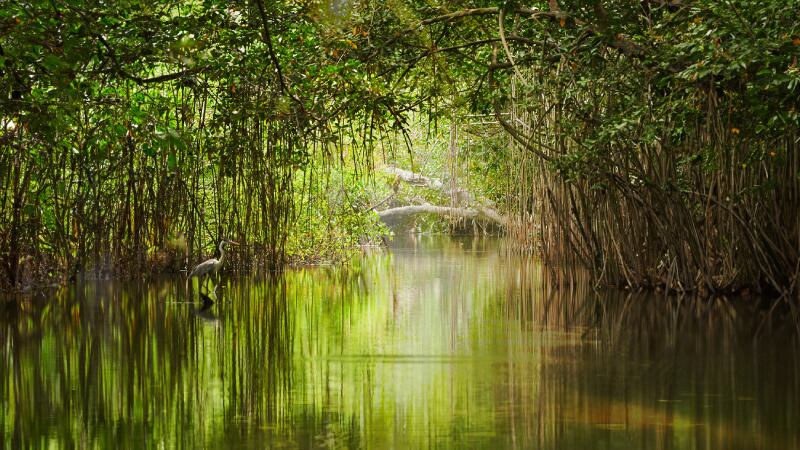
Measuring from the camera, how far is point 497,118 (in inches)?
452

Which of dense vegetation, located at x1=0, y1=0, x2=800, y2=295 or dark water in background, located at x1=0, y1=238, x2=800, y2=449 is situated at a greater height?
dense vegetation, located at x1=0, y1=0, x2=800, y2=295

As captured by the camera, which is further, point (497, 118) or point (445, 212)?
point (445, 212)

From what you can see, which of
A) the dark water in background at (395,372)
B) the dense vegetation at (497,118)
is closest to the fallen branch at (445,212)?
the dense vegetation at (497,118)

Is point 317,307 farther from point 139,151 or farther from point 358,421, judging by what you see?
point 358,421

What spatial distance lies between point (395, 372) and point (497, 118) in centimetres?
520

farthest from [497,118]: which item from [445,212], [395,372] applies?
[445,212]

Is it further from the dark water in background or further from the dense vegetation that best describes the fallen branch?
the dark water in background

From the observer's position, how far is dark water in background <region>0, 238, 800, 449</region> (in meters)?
5.05

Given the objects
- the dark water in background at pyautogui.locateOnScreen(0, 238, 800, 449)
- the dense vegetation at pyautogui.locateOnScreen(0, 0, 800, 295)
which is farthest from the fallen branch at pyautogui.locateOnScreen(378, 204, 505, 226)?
the dark water in background at pyautogui.locateOnScreen(0, 238, 800, 449)

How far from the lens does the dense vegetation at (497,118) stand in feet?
29.7

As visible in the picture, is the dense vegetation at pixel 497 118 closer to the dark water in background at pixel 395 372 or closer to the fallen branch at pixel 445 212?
the dark water in background at pixel 395 372

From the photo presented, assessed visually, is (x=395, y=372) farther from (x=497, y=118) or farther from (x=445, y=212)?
(x=445, y=212)

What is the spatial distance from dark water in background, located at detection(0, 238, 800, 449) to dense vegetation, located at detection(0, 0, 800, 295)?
69cm

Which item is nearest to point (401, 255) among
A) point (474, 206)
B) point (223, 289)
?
point (474, 206)
